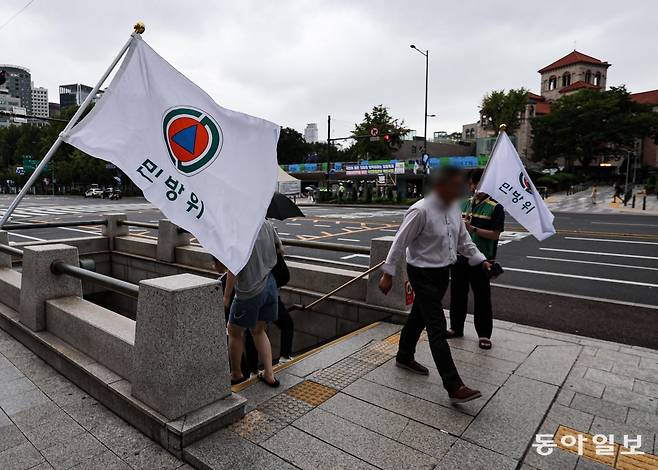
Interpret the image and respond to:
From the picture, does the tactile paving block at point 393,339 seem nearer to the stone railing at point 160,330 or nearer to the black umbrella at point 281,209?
the stone railing at point 160,330

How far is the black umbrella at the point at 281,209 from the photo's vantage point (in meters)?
4.45

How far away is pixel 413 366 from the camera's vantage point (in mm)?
4203

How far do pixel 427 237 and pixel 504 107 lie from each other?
3389 inches

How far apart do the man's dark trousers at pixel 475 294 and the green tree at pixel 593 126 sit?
249 feet

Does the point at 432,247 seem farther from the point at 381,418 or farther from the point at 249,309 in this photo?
the point at 249,309

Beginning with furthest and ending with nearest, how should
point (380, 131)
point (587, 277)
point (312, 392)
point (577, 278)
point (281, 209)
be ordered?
point (380, 131) → point (587, 277) → point (577, 278) → point (281, 209) → point (312, 392)

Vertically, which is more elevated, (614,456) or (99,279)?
(99,279)

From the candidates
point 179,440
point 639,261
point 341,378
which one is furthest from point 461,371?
point 639,261

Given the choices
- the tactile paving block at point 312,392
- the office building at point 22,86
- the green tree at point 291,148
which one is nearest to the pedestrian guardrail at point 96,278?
the tactile paving block at point 312,392

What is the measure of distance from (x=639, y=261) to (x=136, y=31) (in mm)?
13009

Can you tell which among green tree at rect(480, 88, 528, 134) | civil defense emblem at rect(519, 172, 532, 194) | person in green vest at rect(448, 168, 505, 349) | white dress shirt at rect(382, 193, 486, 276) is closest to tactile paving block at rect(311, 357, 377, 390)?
white dress shirt at rect(382, 193, 486, 276)

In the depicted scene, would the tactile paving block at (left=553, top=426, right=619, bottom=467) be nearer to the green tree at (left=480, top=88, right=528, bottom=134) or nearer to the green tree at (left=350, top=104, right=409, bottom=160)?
the green tree at (left=350, top=104, right=409, bottom=160)

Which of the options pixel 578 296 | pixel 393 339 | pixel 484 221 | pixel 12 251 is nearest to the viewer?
pixel 484 221

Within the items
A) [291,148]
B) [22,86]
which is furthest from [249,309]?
[291,148]
